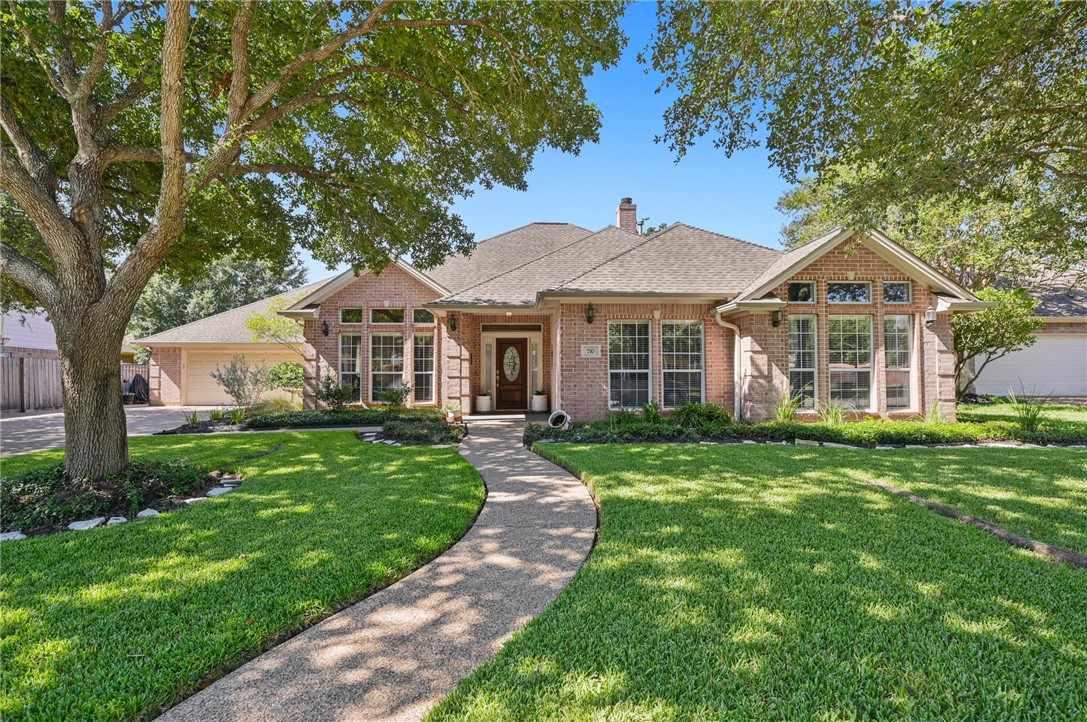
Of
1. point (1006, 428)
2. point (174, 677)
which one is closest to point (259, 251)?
point (174, 677)

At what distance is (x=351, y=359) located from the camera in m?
13.7

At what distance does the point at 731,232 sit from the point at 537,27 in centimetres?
936

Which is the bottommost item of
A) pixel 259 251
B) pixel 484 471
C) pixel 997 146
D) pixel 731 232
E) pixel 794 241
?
pixel 484 471

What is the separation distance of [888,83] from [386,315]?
40.7 feet

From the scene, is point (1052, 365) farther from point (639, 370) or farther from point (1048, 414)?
point (639, 370)

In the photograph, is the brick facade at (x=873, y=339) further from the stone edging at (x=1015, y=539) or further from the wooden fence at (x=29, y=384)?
the wooden fence at (x=29, y=384)

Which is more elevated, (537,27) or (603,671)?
(537,27)

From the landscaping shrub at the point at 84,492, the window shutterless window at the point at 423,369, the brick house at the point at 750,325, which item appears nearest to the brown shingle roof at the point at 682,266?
the brick house at the point at 750,325

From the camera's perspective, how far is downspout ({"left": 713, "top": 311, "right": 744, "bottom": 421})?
10.5m

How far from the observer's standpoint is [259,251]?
9.02 m

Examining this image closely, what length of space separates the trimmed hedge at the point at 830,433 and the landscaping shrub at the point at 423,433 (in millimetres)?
1590

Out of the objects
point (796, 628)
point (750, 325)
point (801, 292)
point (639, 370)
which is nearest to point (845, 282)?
point (801, 292)

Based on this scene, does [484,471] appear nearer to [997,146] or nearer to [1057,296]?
[997,146]

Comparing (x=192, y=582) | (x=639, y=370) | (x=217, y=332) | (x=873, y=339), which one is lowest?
(x=192, y=582)
